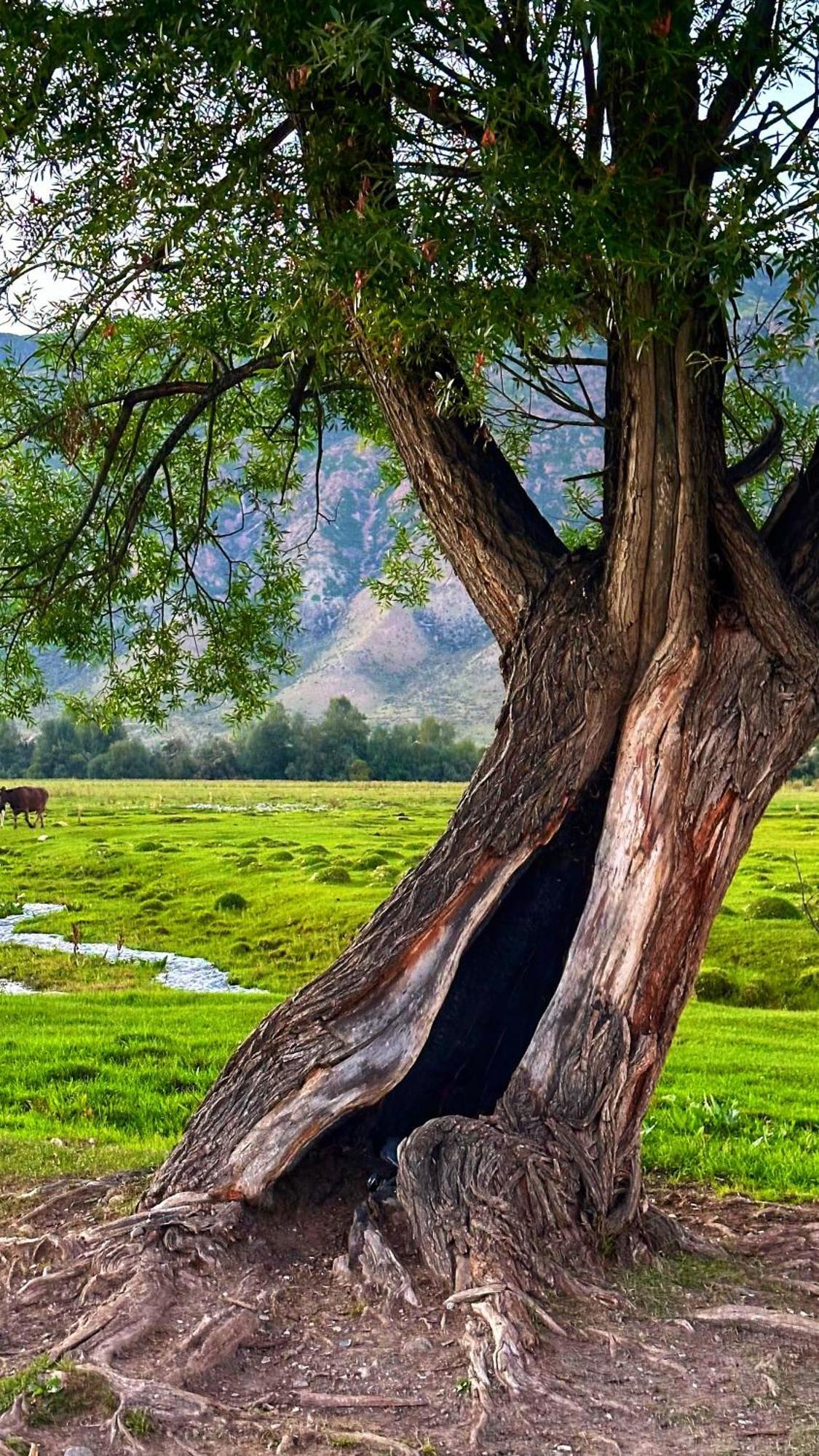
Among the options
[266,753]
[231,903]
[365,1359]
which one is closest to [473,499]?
[365,1359]

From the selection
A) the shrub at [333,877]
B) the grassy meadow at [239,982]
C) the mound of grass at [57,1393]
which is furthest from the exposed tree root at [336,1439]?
the shrub at [333,877]

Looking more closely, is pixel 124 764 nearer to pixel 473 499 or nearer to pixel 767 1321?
pixel 473 499

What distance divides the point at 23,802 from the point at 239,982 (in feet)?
116

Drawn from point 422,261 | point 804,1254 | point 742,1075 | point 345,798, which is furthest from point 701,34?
point 345,798

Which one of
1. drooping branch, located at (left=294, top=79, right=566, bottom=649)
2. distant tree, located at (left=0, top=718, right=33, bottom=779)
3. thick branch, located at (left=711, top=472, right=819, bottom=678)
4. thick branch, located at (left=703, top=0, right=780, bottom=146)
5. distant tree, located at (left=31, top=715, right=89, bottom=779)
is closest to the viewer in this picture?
thick branch, located at (left=703, top=0, right=780, bottom=146)

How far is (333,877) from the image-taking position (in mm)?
36812

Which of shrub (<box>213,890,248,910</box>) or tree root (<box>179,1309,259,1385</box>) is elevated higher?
tree root (<box>179,1309,259,1385</box>)

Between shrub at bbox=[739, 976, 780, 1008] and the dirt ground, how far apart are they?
1764 centimetres

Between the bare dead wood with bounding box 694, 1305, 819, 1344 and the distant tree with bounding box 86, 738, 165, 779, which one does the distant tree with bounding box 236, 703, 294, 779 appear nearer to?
the distant tree with bounding box 86, 738, 165, 779

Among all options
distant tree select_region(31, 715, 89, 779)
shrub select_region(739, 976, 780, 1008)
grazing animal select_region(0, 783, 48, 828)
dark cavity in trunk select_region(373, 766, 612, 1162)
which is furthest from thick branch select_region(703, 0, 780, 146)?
distant tree select_region(31, 715, 89, 779)

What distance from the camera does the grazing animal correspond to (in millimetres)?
58250

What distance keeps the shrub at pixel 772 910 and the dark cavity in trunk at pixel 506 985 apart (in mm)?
23641

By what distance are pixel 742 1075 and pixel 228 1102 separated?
9604 millimetres

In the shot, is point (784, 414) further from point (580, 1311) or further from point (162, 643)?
point (580, 1311)
